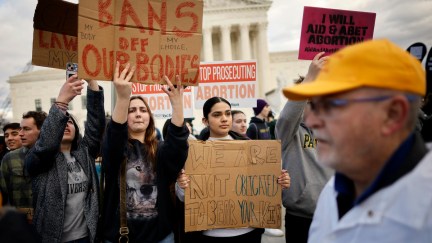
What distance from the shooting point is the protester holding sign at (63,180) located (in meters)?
2.30

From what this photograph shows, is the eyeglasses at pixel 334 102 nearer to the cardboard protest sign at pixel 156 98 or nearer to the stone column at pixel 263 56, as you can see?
the cardboard protest sign at pixel 156 98

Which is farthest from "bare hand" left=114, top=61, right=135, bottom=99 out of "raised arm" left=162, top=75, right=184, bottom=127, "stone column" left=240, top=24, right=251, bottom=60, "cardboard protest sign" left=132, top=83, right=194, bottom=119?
"stone column" left=240, top=24, right=251, bottom=60

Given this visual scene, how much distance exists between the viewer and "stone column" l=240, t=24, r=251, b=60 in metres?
38.5

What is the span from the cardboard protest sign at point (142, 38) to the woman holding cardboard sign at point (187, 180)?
508 millimetres

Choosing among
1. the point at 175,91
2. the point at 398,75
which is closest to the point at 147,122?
the point at 175,91

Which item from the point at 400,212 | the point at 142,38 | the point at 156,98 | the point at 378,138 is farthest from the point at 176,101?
the point at 156,98

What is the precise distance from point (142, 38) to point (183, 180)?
1.09 metres

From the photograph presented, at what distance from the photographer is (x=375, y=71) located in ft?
3.09

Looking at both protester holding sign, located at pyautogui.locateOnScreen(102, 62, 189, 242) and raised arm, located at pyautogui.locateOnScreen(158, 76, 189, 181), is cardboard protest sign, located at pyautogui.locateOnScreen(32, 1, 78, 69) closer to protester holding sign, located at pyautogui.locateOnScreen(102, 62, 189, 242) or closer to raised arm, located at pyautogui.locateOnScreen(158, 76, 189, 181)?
protester holding sign, located at pyautogui.locateOnScreen(102, 62, 189, 242)

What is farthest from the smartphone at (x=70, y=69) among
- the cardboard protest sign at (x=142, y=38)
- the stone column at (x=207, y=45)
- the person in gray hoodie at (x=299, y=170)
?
the stone column at (x=207, y=45)

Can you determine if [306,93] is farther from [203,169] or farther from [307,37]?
[307,37]

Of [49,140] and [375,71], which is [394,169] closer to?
[375,71]

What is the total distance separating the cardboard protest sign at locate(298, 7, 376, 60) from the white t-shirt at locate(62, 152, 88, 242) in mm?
2341

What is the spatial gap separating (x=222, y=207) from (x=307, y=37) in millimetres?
1963
